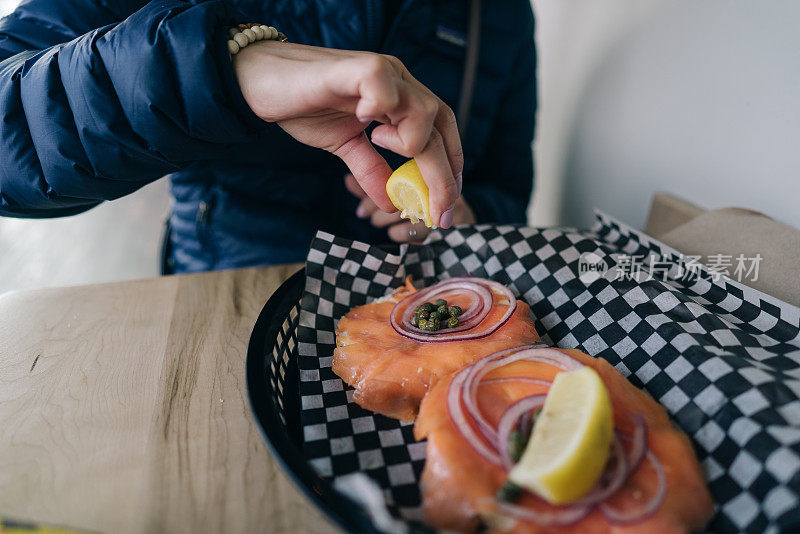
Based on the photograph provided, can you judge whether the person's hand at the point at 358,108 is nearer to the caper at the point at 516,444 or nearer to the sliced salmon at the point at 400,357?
the sliced salmon at the point at 400,357

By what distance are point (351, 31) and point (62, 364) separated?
1.21 m

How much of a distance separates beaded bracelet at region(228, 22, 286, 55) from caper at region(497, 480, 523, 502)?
1.01 metres

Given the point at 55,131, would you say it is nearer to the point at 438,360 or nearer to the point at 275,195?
the point at 275,195

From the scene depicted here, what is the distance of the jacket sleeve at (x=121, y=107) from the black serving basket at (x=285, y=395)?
435 mm

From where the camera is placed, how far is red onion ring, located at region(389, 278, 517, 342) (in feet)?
3.65

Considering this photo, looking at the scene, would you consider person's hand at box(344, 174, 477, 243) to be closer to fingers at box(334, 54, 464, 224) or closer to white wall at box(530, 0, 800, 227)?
fingers at box(334, 54, 464, 224)

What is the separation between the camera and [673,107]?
1.65 metres

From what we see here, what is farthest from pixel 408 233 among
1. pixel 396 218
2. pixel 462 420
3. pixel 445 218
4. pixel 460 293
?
pixel 462 420

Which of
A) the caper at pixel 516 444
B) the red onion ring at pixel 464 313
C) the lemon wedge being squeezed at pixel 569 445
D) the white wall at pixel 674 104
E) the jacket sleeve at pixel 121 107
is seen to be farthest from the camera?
the white wall at pixel 674 104

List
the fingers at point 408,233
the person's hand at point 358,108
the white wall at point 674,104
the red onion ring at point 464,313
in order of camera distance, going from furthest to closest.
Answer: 1. the fingers at point 408,233
2. the white wall at point 674,104
3. the red onion ring at point 464,313
4. the person's hand at point 358,108

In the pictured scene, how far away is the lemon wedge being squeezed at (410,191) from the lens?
3.43ft

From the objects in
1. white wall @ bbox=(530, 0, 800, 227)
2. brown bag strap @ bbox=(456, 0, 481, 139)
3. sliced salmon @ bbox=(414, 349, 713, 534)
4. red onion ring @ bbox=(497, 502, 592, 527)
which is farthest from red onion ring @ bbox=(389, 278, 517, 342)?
white wall @ bbox=(530, 0, 800, 227)

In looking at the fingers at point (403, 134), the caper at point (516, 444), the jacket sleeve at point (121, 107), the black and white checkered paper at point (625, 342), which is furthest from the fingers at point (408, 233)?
the caper at point (516, 444)

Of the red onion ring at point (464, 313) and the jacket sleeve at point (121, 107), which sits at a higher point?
the jacket sleeve at point (121, 107)
